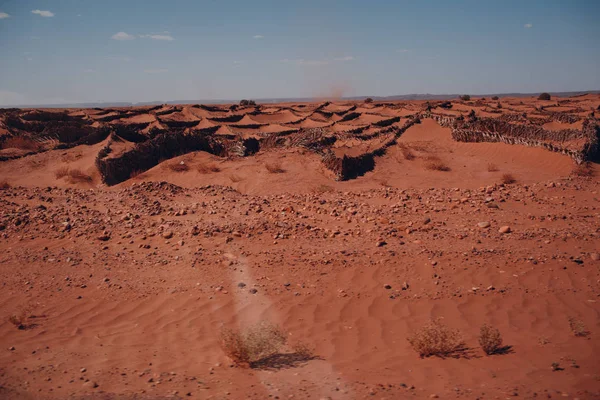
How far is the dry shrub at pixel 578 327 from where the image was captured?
3807 millimetres

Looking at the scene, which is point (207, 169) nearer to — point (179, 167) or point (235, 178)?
point (179, 167)

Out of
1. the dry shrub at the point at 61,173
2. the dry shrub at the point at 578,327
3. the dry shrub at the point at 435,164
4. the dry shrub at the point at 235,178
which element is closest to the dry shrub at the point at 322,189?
the dry shrub at the point at 235,178

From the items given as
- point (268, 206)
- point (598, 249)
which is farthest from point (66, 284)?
point (598, 249)

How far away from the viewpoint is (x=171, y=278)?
16.7 ft

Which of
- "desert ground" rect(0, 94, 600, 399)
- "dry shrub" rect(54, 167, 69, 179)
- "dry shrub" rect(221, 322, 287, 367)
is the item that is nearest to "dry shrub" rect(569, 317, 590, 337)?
"desert ground" rect(0, 94, 600, 399)

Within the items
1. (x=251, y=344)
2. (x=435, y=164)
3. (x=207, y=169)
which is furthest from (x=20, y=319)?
(x=435, y=164)

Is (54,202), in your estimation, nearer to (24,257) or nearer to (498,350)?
(24,257)

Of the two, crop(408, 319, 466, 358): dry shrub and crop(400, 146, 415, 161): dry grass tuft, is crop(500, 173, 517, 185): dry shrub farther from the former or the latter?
crop(408, 319, 466, 358): dry shrub

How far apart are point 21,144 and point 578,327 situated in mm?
17631

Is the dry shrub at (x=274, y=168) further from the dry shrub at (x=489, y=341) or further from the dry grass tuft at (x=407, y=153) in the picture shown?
the dry shrub at (x=489, y=341)

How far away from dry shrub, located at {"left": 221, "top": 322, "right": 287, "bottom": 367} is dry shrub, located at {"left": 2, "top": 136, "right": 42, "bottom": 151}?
48.6 feet

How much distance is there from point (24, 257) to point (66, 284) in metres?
1.18

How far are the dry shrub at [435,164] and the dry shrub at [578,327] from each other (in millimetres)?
7378

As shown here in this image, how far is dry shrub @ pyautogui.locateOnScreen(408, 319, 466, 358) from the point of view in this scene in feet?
11.5
